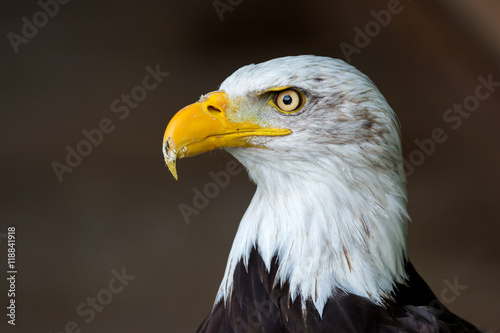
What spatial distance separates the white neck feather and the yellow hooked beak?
9 cm

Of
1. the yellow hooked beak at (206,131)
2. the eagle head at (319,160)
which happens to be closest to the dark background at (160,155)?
the eagle head at (319,160)

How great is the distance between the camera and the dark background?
453 centimetres

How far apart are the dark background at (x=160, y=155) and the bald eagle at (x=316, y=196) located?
101 inches

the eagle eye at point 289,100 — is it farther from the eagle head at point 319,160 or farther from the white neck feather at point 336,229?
the white neck feather at point 336,229

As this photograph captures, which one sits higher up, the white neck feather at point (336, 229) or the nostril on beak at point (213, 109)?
the nostril on beak at point (213, 109)

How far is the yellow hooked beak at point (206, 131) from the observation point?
181 cm

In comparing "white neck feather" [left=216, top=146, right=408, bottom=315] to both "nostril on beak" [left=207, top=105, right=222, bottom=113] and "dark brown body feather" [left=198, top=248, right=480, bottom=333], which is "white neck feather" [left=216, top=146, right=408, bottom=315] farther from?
"nostril on beak" [left=207, top=105, right=222, bottom=113]

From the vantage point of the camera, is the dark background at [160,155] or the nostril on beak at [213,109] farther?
the dark background at [160,155]

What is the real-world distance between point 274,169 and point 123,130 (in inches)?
150

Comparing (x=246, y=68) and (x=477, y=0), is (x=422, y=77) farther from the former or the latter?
(x=246, y=68)

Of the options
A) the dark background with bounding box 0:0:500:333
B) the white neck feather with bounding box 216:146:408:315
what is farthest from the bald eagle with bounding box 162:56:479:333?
the dark background with bounding box 0:0:500:333

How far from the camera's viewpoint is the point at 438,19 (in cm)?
422

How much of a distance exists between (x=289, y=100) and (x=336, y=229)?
0.42m

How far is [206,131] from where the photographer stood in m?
1.84
